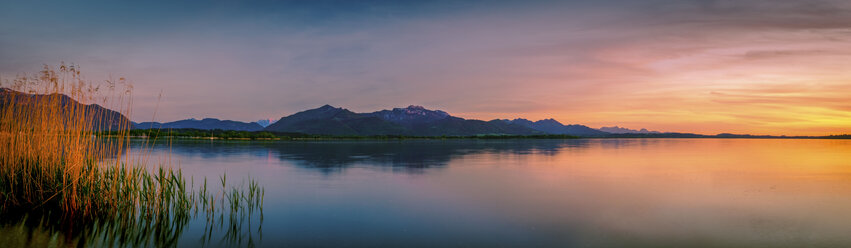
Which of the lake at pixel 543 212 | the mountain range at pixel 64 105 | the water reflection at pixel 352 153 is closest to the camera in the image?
the lake at pixel 543 212

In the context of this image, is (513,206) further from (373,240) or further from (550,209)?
(373,240)

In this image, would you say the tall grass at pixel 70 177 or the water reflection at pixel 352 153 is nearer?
the tall grass at pixel 70 177

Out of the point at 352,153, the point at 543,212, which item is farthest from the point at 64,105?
the point at 352,153

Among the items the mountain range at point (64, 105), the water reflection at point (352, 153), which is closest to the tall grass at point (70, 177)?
the mountain range at point (64, 105)

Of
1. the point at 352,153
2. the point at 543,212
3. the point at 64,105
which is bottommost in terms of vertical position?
the point at 543,212

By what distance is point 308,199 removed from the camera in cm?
1544

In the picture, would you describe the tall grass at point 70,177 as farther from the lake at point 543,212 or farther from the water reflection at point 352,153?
the water reflection at point 352,153

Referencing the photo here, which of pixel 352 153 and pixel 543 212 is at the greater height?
pixel 352 153

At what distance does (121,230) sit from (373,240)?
570 centimetres

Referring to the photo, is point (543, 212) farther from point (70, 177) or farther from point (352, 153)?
point (352, 153)

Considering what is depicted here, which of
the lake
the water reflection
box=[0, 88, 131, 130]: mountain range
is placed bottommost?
the lake

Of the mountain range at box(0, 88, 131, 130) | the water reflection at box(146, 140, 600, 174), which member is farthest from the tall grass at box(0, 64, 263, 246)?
the water reflection at box(146, 140, 600, 174)

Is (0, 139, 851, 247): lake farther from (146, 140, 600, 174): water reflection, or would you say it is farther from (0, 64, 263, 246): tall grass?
(146, 140, 600, 174): water reflection

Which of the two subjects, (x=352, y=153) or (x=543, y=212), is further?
(x=352, y=153)
